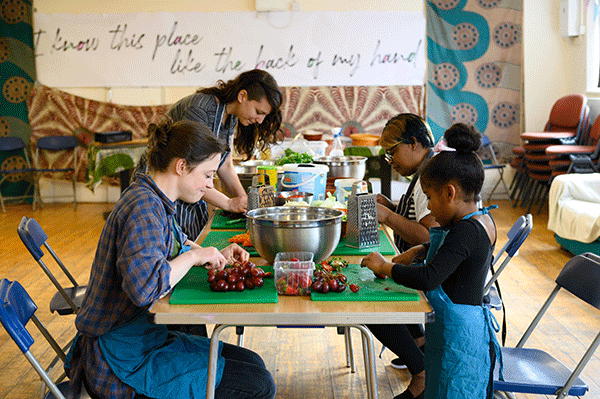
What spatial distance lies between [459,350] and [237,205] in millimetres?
1199

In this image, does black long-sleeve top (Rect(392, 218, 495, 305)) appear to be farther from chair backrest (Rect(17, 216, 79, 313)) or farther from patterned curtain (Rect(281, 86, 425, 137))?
patterned curtain (Rect(281, 86, 425, 137))

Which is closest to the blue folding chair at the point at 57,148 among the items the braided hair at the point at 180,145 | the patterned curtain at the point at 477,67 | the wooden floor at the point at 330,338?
the wooden floor at the point at 330,338

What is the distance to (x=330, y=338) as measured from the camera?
3.19 meters

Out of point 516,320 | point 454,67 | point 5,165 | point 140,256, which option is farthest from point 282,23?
point 140,256

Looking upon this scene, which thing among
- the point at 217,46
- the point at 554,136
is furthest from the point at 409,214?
the point at 217,46

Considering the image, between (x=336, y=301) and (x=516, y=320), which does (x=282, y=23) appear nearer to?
(x=516, y=320)

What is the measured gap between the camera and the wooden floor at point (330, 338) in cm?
262

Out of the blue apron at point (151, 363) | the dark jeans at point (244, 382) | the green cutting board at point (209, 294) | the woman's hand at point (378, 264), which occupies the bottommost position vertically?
the dark jeans at point (244, 382)

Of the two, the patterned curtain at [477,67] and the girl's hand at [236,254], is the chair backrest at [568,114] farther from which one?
the girl's hand at [236,254]

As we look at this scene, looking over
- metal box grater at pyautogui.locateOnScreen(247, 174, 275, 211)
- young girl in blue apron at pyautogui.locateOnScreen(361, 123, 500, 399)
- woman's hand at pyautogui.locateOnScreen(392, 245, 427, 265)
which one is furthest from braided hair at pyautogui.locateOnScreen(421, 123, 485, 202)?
metal box grater at pyautogui.locateOnScreen(247, 174, 275, 211)

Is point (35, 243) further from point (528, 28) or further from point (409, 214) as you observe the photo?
point (528, 28)

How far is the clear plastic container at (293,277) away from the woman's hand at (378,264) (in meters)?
0.20

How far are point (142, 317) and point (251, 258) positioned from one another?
17.3 inches

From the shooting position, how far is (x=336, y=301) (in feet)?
4.78
